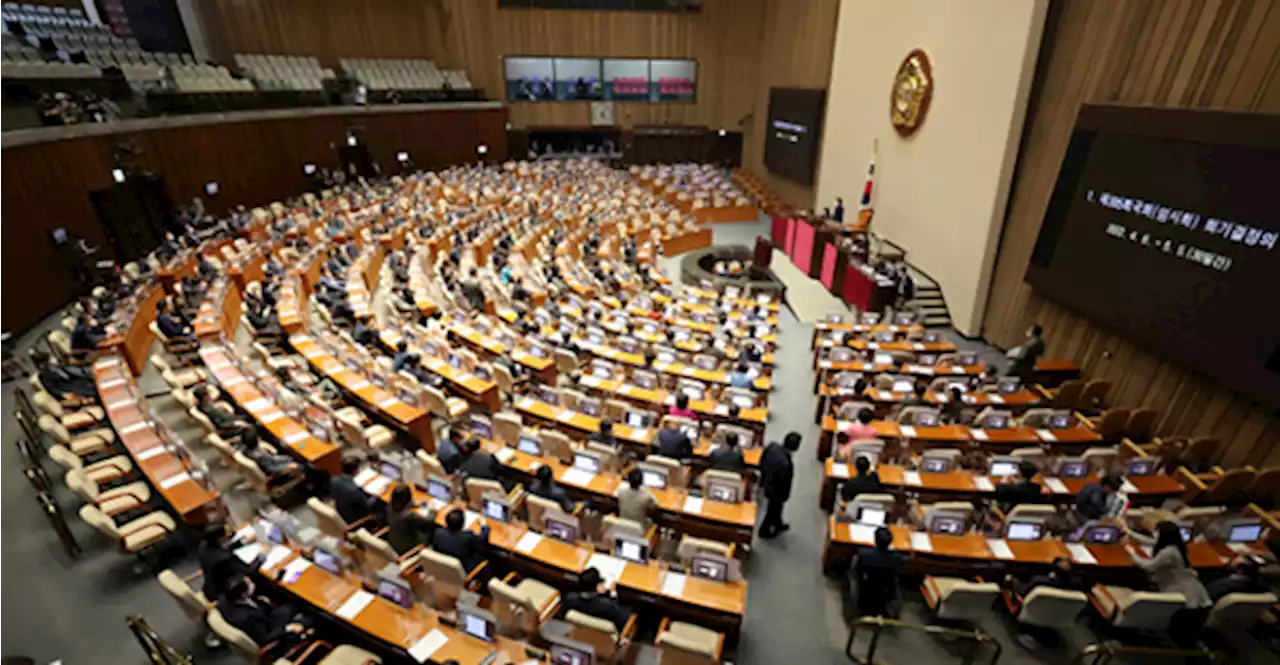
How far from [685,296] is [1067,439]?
395 inches

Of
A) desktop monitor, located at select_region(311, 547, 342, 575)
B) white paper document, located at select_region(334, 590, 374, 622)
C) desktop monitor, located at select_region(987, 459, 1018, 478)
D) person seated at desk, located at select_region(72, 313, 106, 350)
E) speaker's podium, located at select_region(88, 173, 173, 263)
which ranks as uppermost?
speaker's podium, located at select_region(88, 173, 173, 263)

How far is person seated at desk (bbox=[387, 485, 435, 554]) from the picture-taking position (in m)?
6.51

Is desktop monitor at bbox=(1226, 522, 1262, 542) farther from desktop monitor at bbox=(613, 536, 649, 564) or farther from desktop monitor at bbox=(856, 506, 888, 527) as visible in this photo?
desktop monitor at bbox=(613, 536, 649, 564)

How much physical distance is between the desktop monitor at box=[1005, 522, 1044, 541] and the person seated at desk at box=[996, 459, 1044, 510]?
2.22 feet

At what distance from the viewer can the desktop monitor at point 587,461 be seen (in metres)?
7.76

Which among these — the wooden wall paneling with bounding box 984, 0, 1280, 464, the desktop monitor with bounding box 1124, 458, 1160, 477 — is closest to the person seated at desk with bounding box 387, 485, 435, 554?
the desktop monitor with bounding box 1124, 458, 1160, 477

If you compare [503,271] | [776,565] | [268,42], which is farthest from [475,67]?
[776,565]

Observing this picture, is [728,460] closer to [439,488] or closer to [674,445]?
[674,445]

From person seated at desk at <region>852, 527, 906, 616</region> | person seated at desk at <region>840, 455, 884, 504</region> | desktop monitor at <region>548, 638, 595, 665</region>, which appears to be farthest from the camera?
Answer: person seated at desk at <region>840, 455, 884, 504</region>

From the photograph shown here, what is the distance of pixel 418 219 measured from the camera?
21328 millimetres

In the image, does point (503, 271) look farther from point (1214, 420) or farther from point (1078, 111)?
point (1214, 420)

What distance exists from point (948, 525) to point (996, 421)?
3291 millimetres

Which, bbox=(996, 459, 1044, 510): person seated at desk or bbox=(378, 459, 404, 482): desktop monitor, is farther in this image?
bbox=(378, 459, 404, 482): desktop monitor

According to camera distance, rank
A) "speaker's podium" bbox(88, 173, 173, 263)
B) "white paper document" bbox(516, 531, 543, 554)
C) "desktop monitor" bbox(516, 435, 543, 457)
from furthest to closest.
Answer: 1. "speaker's podium" bbox(88, 173, 173, 263)
2. "desktop monitor" bbox(516, 435, 543, 457)
3. "white paper document" bbox(516, 531, 543, 554)
